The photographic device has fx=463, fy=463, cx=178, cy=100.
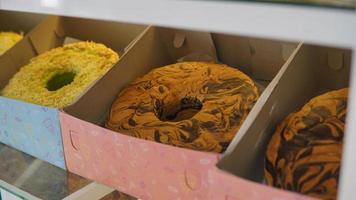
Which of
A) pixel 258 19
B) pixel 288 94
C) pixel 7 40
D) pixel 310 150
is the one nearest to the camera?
pixel 258 19

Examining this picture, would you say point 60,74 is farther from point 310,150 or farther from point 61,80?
point 310,150

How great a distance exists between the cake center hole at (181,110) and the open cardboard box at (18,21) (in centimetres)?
61

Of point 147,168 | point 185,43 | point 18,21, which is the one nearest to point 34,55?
point 18,21

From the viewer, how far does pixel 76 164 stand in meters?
0.84

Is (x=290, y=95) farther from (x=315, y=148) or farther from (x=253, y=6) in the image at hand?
(x=253, y=6)

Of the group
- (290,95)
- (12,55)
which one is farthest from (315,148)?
(12,55)

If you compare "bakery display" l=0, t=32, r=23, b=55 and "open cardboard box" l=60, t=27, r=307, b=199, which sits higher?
"bakery display" l=0, t=32, r=23, b=55

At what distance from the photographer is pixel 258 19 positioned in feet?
1.52

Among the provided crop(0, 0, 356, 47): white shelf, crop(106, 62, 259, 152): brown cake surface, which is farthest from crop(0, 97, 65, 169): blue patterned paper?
crop(0, 0, 356, 47): white shelf

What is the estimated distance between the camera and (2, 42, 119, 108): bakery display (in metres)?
0.96

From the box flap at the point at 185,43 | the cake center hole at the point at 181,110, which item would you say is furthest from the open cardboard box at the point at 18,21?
the cake center hole at the point at 181,110

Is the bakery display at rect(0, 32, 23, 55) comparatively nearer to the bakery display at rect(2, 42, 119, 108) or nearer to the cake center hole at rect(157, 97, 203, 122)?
the bakery display at rect(2, 42, 119, 108)

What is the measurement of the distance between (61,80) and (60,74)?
1 centimetres

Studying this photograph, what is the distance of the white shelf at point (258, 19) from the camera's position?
43 centimetres
